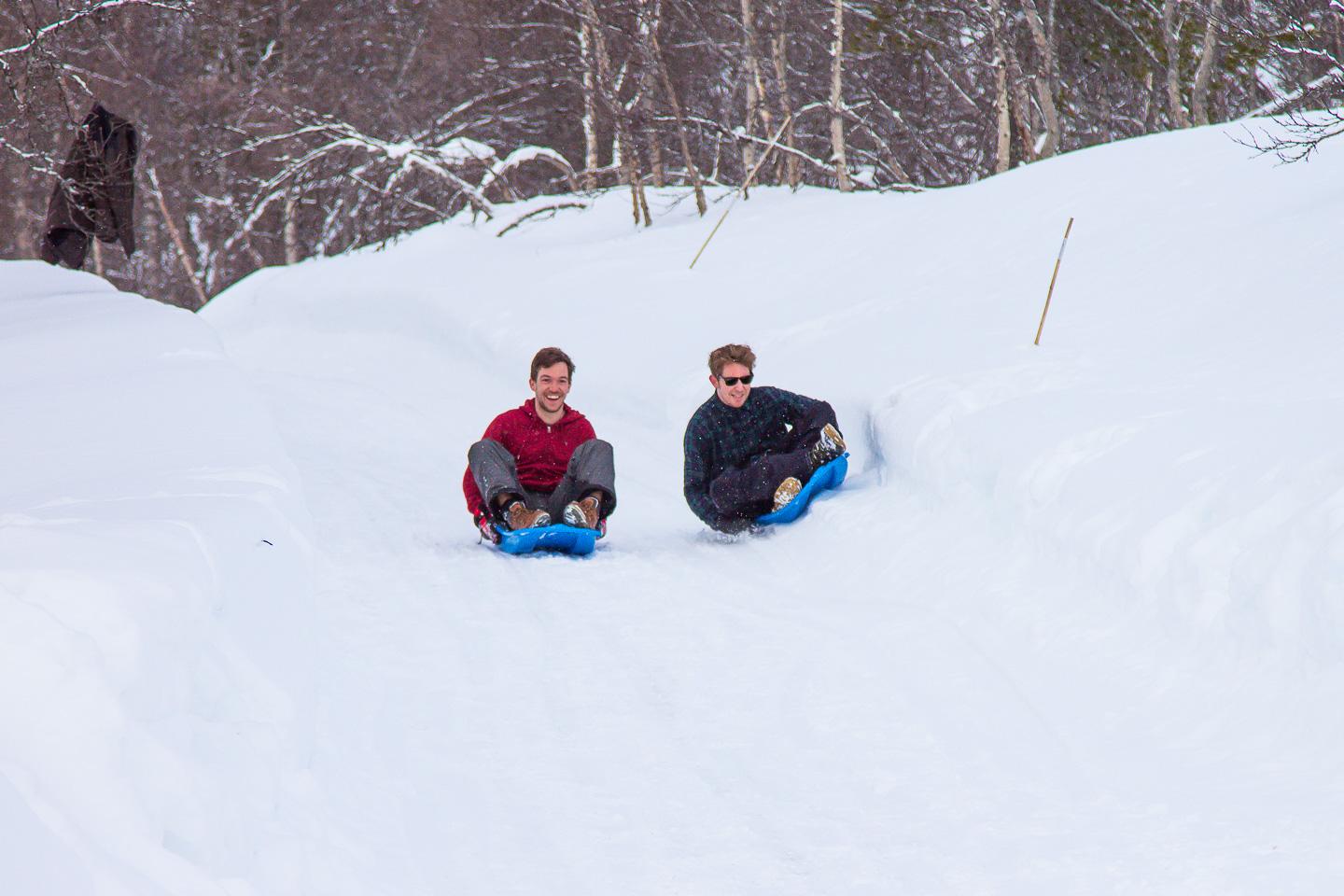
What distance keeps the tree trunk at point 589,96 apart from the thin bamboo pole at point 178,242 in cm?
772

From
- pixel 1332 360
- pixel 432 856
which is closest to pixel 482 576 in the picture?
pixel 432 856

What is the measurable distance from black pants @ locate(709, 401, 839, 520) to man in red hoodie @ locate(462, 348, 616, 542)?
1.53 ft

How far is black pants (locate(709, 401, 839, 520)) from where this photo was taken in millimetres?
5582

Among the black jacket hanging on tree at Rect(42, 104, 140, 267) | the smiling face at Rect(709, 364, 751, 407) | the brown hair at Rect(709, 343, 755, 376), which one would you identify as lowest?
the smiling face at Rect(709, 364, 751, 407)

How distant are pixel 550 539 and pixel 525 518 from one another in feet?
0.41

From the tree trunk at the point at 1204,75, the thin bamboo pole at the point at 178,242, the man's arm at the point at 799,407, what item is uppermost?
the tree trunk at the point at 1204,75

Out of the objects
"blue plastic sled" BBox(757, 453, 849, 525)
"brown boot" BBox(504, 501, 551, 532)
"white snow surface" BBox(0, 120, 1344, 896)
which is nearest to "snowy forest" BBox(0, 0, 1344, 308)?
"white snow surface" BBox(0, 120, 1344, 896)

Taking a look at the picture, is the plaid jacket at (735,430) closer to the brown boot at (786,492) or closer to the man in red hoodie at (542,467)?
the brown boot at (786,492)

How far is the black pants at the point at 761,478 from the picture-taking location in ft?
18.3

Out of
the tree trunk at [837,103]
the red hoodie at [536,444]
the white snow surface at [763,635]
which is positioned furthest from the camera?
the tree trunk at [837,103]

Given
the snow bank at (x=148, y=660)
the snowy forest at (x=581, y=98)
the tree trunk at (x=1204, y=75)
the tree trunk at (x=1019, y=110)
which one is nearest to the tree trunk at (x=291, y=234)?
the snowy forest at (x=581, y=98)

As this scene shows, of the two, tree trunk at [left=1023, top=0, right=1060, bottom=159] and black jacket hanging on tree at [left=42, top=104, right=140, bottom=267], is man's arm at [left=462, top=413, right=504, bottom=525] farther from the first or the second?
tree trunk at [left=1023, top=0, right=1060, bottom=159]

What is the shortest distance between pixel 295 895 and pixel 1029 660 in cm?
214

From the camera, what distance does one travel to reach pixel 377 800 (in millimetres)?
2762
